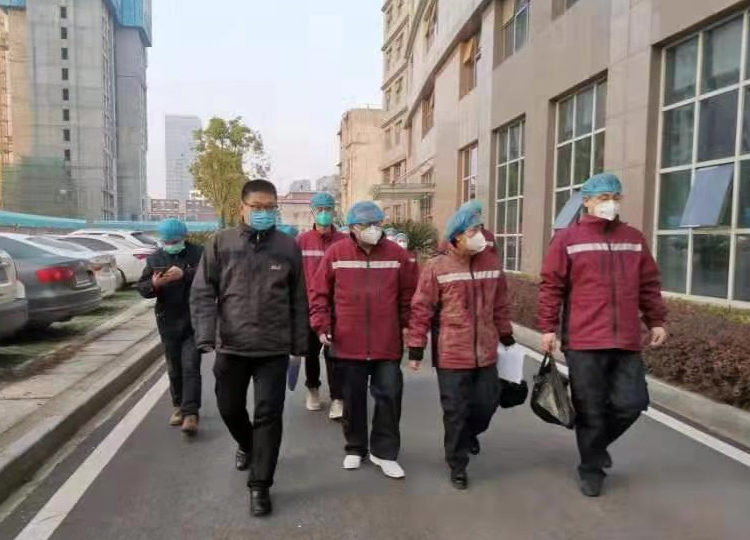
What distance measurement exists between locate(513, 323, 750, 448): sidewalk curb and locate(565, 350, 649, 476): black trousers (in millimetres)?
1471

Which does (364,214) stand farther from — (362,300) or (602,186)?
(602,186)

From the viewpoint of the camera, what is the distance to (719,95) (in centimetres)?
976

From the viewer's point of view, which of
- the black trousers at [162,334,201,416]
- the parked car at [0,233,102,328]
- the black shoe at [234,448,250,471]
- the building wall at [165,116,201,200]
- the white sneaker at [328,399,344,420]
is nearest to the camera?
the black shoe at [234,448,250,471]

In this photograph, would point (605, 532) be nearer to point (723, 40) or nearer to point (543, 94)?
point (723, 40)

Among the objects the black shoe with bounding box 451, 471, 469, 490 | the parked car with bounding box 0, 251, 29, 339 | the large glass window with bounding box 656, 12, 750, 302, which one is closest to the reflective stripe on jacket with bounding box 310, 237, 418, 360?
the black shoe with bounding box 451, 471, 469, 490

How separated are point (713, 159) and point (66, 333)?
389 inches

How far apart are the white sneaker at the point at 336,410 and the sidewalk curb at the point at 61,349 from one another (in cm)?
339

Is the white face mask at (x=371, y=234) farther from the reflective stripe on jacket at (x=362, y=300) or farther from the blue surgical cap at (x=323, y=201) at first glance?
the blue surgical cap at (x=323, y=201)

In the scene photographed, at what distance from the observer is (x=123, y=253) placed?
1628 centimetres

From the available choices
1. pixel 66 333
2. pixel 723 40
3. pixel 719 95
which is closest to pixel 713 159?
pixel 719 95

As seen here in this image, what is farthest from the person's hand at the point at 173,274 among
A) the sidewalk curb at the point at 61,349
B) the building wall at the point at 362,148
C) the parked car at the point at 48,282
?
the building wall at the point at 362,148

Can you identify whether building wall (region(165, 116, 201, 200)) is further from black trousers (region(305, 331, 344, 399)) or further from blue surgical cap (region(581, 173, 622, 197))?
blue surgical cap (region(581, 173, 622, 197))

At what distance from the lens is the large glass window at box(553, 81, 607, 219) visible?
13.2m

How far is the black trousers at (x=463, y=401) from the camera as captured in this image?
4.16 metres
